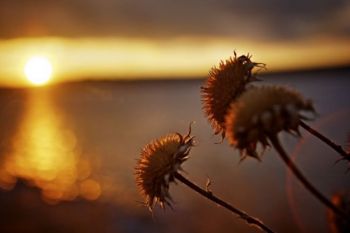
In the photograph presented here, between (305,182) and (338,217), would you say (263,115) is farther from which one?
(338,217)

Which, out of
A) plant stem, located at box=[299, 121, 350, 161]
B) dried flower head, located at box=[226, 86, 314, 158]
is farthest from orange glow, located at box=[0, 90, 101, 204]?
dried flower head, located at box=[226, 86, 314, 158]

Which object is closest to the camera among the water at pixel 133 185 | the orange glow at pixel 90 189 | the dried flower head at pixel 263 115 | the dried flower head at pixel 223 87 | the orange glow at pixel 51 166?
the dried flower head at pixel 263 115

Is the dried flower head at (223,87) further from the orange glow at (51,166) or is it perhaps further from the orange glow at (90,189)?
the orange glow at (90,189)

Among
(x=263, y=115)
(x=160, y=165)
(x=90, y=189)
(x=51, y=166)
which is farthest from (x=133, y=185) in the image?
(x=263, y=115)

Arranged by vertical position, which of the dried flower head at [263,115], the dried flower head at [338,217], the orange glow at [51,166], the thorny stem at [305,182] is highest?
the dried flower head at [263,115]

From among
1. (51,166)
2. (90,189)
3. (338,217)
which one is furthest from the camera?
(51,166)

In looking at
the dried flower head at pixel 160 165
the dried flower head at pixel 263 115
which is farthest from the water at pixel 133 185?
the dried flower head at pixel 263 115
